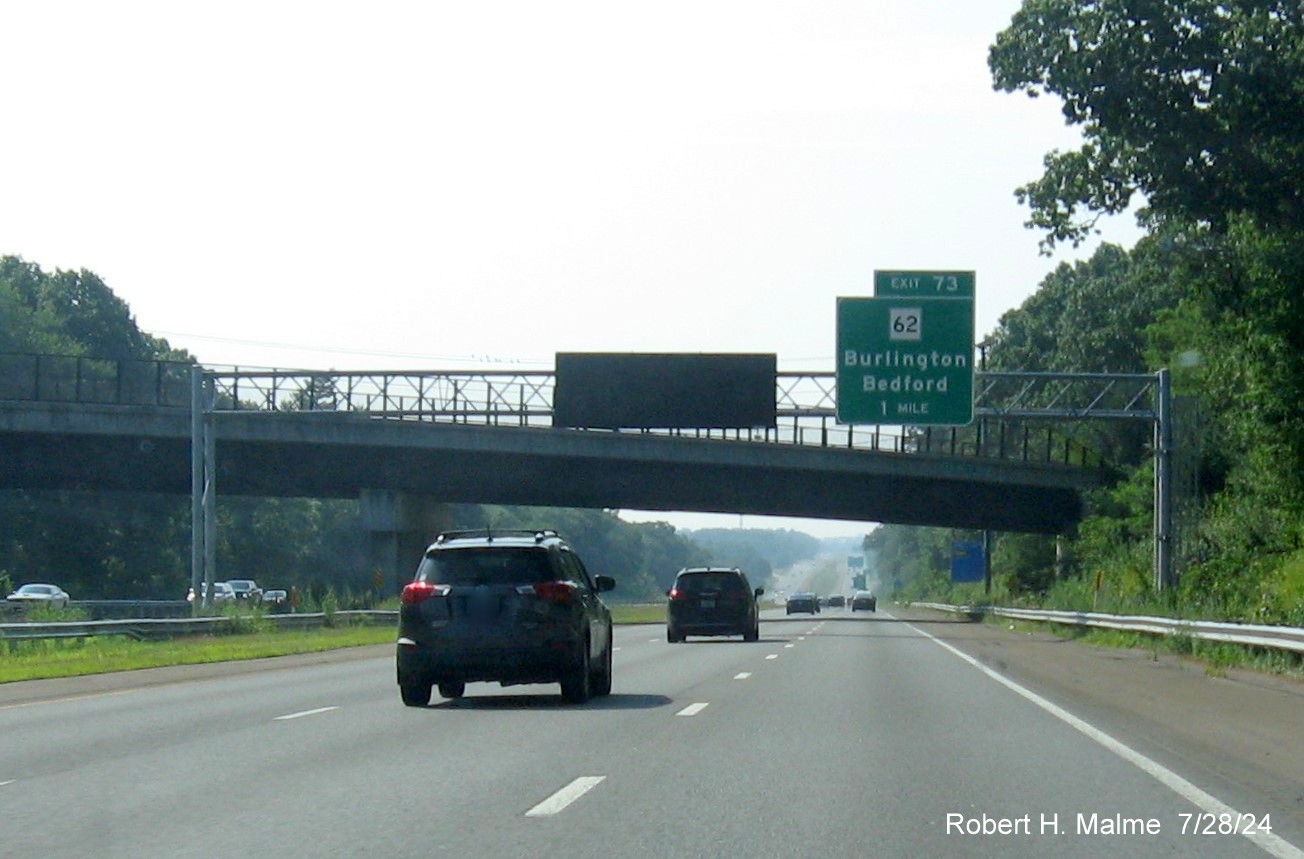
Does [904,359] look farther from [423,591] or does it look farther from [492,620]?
[423,591]

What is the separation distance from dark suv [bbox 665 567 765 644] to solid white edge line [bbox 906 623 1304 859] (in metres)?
19.0

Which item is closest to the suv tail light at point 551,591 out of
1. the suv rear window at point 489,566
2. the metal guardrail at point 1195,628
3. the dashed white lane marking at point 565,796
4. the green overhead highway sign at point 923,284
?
the suv rear window at point 489,566

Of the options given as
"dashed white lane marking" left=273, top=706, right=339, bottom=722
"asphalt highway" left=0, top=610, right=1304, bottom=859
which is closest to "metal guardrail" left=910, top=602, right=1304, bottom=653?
"asphalt highway" left=0, top=610, right=1304, bottom=859

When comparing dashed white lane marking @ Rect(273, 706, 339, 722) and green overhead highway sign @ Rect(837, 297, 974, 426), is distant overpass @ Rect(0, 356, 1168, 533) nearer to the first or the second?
green overhead highway sign @ Rect(837, 297, 974, 426)

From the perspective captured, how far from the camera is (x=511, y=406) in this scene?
5784 cm

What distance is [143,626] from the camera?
138 feet

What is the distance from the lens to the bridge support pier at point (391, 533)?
217 feet

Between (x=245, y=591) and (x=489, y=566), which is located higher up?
(x=489, y=566)

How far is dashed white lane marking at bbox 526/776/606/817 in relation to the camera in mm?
10927

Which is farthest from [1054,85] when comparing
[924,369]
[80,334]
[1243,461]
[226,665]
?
[80,334]

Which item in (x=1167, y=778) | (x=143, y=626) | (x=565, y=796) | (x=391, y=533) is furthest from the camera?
(x=391, y=533)

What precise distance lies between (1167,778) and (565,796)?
408cm

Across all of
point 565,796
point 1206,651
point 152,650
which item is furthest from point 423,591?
point 152,650

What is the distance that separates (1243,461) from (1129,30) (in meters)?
25.7
